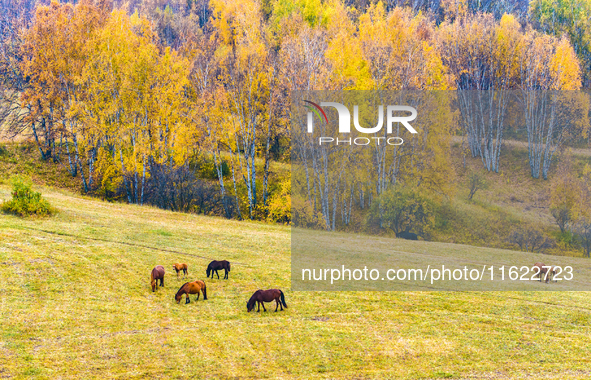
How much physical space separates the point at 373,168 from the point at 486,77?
2053cm

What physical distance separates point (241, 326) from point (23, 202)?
1299 centimetres

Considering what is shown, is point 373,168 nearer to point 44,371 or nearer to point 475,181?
point 475,181

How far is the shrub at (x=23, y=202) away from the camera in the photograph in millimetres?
18194

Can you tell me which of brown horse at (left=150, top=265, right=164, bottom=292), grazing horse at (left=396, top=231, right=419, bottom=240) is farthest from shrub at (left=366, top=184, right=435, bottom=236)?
brown horse at (left=150, top=265, right=164, bottom=292)

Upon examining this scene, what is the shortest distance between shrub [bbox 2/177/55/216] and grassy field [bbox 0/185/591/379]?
9.49ft

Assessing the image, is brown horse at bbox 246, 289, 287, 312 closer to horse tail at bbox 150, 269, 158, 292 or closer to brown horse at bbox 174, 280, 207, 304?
brown horse at bbox 174, 280, 207, 304

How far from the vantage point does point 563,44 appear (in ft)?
131

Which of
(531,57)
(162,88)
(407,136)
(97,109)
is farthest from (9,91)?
(531,57)

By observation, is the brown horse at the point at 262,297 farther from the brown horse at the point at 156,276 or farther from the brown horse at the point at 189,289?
the brown horse at the point at 156,276

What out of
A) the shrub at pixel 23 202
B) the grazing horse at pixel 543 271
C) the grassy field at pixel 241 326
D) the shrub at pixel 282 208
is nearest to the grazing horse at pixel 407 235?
the shrub at pixel 282 208

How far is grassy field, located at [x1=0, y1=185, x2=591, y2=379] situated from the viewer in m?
8.07

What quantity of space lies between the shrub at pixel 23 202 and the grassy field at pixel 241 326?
2.89 meters

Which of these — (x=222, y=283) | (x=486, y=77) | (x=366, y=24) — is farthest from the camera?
(x=486, y=77)

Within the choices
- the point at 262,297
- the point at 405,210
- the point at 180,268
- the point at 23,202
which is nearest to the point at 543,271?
the point at 262,297
